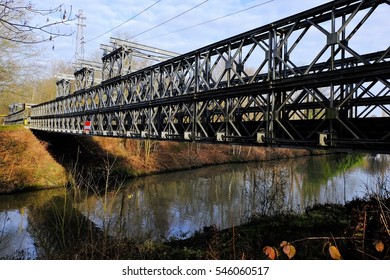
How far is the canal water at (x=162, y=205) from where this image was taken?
39.0 feet

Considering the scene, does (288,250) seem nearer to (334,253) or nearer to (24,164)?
(334,253)

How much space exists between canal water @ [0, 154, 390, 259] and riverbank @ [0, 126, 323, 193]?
1613mm

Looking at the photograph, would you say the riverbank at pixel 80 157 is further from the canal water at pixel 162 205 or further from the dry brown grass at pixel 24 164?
the canal water at pixel 162 205

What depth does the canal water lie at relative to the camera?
468 inches

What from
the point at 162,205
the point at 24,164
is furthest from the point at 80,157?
the point at 162,205

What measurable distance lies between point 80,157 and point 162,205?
12846 millimetres

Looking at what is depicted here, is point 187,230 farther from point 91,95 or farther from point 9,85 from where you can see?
point 9,85

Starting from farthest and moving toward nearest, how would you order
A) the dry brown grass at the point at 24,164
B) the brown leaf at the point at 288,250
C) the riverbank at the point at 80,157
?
the riverbank at the point at 80,157 → the dry brown grass at the point at 24,164 → the brown leaf at the point at 288,250

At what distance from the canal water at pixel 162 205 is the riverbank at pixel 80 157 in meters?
1.61

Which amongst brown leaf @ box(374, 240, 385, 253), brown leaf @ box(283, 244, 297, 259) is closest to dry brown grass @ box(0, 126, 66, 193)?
brown leaf @ box(283, 244, 297, 259)

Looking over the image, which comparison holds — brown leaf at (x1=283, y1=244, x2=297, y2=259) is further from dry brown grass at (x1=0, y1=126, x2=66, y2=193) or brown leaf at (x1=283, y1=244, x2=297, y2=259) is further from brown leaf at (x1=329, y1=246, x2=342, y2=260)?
dry brown grass at (x1=0, y1=126, x2=66, y2=193)

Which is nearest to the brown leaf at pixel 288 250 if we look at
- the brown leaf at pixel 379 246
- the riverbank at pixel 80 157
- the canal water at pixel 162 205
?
the brown leaf at pixel 379 246

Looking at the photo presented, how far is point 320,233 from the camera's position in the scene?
8.76 metres

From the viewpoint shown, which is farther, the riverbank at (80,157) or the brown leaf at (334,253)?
the riverbank at (80,157)
